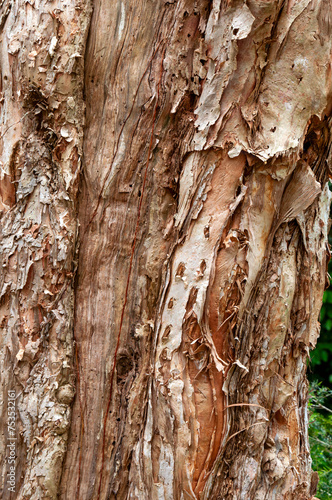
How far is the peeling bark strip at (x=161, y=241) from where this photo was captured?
1.43 m

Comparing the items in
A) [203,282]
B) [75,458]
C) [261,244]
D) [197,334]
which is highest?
[261,244]

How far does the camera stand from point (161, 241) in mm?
1571

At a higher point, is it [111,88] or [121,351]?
[111,88]

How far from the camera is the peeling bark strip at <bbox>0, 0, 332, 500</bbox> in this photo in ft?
4.69

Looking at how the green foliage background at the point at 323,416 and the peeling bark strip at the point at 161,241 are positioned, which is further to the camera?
the green foliage background at the point at 323,416

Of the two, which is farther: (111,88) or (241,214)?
(111,88)

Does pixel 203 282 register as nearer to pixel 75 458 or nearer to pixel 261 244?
pixel 261 244

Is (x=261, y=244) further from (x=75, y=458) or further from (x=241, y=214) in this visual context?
(x=75, y=458)

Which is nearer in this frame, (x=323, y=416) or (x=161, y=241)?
(x=161, y=241)

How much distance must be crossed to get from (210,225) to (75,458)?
886mm

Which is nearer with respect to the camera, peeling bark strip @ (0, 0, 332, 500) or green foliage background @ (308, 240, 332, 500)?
peeling bark strip @ (0, 0, 332, 500)

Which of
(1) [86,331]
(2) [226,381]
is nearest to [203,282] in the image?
(2) [226,381]

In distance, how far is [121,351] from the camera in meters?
1.56

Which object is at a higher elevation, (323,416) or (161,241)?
(161,241)
